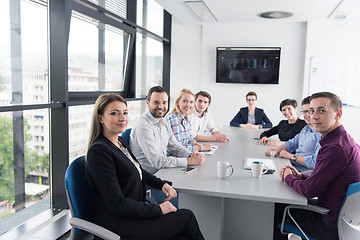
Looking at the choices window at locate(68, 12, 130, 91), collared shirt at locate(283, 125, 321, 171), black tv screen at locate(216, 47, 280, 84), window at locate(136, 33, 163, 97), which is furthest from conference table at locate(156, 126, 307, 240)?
black tv screen at locate(216, 47, 280, 84)

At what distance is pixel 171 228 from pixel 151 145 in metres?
0.81

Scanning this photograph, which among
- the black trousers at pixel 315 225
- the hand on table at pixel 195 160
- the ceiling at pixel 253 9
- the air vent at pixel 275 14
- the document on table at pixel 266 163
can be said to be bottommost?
the black trousers at pixel 315 225

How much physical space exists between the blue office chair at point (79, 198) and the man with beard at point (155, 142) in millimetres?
730

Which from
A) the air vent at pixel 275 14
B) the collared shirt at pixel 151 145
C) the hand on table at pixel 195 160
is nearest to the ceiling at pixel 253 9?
the air vent at pixel 275 14

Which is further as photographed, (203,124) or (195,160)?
(203,124)

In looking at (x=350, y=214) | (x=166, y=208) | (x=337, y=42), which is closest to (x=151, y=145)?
(x=166, y=208)

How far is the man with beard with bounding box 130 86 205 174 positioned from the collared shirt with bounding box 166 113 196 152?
41 centimetres

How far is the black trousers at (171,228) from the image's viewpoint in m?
1.63

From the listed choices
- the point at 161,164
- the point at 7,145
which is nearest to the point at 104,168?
the point at 161,164

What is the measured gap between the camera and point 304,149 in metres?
2.95

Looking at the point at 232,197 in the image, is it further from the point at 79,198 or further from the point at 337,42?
the point at 337,42

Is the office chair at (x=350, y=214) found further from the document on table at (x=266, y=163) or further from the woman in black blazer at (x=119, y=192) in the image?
the woman in black blazer at (x=119, y=192)

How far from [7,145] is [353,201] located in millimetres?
2533

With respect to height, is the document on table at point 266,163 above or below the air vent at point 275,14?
below
